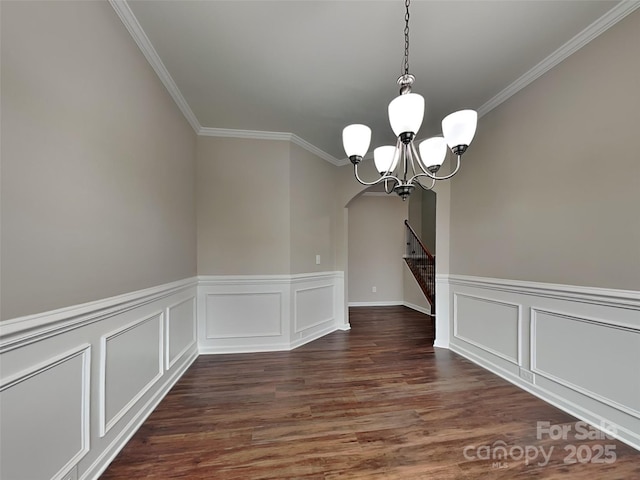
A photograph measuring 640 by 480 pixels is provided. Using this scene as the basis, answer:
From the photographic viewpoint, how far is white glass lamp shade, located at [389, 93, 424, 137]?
1468 mm

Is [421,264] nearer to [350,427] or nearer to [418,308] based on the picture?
[418,308]

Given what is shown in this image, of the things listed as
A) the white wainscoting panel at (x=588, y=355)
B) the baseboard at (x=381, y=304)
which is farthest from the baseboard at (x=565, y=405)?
the baseboard at (x=381, y=304)

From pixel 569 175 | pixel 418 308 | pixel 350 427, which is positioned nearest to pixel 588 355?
pixel 569 175

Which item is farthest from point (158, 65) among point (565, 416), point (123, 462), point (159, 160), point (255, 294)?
point (565, 416)

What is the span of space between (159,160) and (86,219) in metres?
1.10

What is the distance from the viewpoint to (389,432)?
1971 mm

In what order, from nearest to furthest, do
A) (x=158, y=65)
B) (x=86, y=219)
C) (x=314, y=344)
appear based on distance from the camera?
(x=86, y=219), (x=158, y=65), (x=314, y=344)

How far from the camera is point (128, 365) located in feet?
6.32

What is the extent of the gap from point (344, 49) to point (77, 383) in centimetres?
271

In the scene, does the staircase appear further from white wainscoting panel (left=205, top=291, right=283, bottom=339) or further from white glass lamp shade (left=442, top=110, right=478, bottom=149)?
white glass lamp shade (left=442, top=110, right=478, bottom=149)

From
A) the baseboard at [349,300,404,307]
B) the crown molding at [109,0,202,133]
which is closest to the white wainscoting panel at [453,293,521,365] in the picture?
the baseboard at [349,300,404,307]

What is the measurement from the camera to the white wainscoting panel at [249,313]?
3502mm

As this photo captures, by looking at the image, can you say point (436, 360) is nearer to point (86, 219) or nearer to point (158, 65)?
point (86, 219)

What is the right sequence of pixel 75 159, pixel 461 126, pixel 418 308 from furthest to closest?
pixel 418 308
pixel 461 126
pixel 75 159
